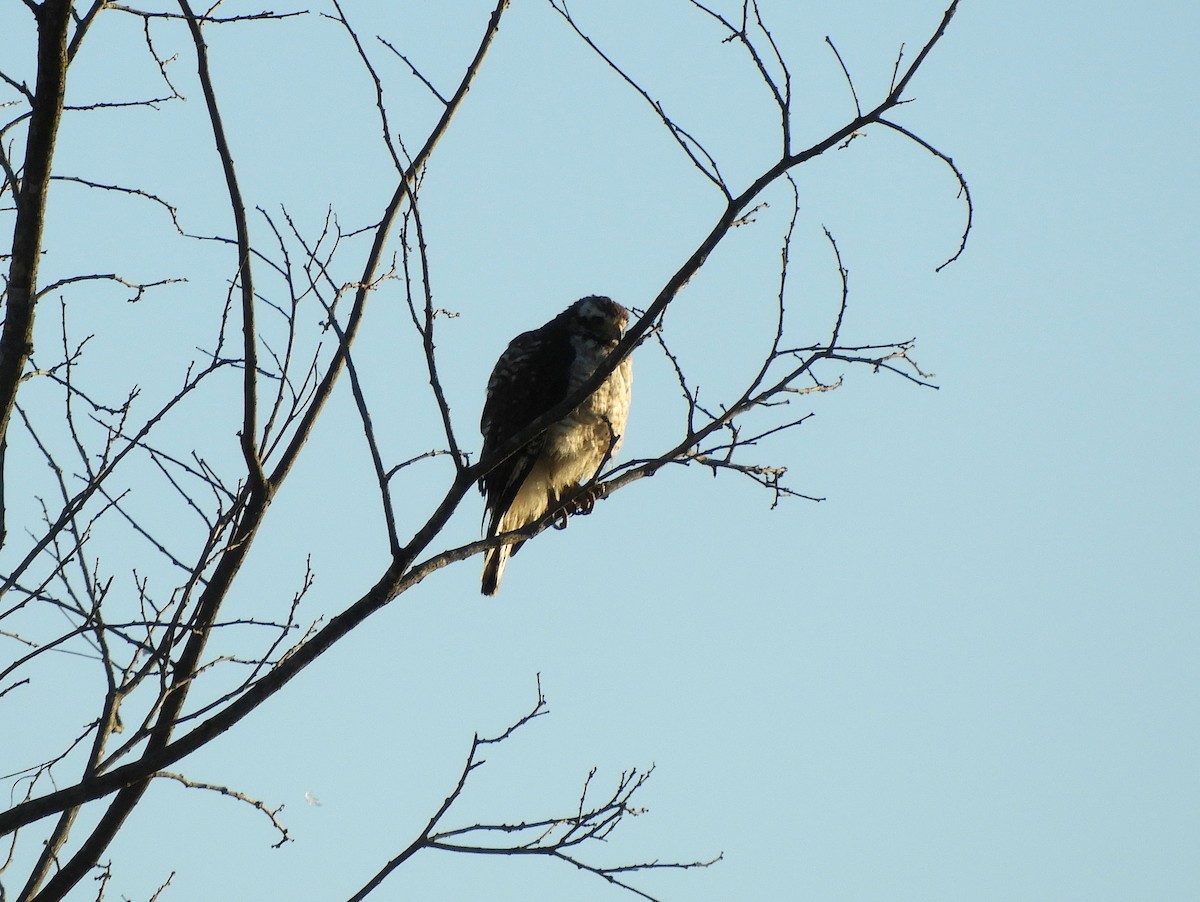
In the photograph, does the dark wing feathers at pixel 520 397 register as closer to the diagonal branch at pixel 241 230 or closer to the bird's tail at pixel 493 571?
the bird's tail at pixel 493 571

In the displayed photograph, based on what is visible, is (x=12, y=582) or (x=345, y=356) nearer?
(x=12, y=582)

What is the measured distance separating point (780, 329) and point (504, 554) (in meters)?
3.54

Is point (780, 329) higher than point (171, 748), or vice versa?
point (780, 329)

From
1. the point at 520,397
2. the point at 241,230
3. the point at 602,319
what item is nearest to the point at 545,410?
the point at 520,397

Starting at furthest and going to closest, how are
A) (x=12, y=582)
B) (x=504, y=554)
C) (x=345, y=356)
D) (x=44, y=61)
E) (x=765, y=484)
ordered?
(x=504, y=554), (x=765, y=484), (x=345, y=356), (x=12, y=582), (x=44, y=61)

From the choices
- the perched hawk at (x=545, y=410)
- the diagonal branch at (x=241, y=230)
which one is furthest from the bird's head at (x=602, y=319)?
the diagonal branch at (x=241, y=230)

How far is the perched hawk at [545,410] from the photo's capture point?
6.57 metres

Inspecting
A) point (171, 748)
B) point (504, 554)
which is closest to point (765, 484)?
point (171, 748)

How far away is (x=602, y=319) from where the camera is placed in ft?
22.9

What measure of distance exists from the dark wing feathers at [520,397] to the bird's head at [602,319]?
0.38 ft

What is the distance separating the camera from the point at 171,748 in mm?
2902

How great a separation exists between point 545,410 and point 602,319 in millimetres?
713

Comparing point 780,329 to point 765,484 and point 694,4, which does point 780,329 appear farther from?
point 694,4

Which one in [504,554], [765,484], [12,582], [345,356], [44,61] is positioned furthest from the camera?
[504,554]
